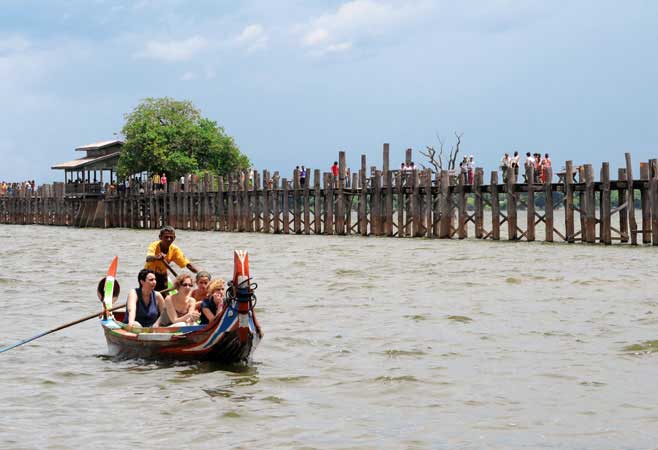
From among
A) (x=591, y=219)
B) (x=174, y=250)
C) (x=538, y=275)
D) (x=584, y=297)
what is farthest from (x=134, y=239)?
(x=174, y=250)

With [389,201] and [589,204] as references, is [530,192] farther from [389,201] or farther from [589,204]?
[389,201]

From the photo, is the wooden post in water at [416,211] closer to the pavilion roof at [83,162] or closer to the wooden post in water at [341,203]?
the wooden post in water at [341,203]

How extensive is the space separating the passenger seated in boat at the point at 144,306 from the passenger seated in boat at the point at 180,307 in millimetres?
215

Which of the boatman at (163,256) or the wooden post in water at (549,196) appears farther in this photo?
the wooden post in water at (549,196)

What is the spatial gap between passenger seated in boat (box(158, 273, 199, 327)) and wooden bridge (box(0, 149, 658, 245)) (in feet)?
75.7

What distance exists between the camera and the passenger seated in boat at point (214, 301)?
13.2 meters

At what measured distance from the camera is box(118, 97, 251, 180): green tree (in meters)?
71.2

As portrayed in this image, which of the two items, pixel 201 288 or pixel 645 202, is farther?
pixel 645 202

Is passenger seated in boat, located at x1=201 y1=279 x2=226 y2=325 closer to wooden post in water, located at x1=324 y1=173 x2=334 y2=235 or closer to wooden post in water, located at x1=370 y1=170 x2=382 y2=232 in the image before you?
wooden post in water, located at x1=370 y1=170 x2=382 y2=232

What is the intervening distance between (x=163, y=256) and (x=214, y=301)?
212 cm

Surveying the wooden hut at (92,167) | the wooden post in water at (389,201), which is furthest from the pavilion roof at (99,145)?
the wooden post in water at (389,201)

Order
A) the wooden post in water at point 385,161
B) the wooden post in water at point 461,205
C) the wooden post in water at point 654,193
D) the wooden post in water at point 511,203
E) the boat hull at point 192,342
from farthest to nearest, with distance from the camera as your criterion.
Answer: the wooden post in water at point 385,161
the wooden post in water at point 461,205
the wooden post in water at point 511,203
the wooden post in water at point 654,193
the boat hull at point 192,342

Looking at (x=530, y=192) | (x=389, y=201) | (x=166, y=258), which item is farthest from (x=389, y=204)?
(x=166, y=258)

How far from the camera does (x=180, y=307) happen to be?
45.7ft
